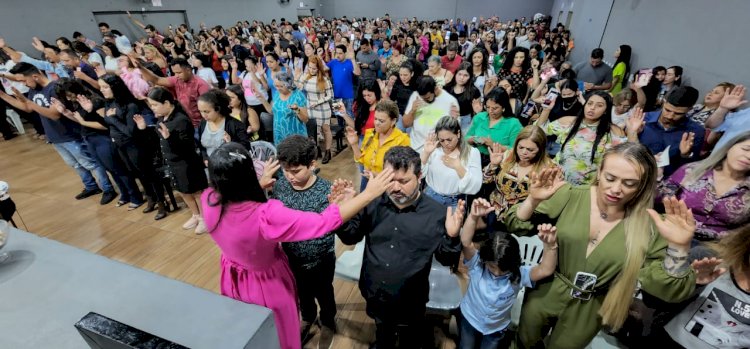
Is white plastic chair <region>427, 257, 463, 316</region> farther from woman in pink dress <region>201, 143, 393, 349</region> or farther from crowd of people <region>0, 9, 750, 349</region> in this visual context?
woman in pink dress <region>201, 143, 393, 349</region>

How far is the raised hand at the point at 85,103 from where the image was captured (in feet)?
11.2

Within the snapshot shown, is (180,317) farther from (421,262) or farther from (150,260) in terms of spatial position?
(150,260)

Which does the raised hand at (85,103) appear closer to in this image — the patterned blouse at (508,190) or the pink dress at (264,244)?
the pink dress at (264,244)

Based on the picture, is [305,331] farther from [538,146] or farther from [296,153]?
[538,146]

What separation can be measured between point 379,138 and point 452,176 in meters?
0.77

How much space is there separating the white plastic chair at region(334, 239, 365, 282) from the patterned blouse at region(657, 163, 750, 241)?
2.15m

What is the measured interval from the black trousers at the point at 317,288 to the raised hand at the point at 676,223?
5.65 ft


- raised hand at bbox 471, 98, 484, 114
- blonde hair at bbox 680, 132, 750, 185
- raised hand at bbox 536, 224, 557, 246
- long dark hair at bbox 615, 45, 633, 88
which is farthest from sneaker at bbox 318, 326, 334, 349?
long dark hair at bbox 615, 45, 633, 88

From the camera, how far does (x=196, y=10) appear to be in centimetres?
1261

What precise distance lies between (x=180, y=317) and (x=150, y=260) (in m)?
3.06

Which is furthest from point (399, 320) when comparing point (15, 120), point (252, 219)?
point (15, 120)

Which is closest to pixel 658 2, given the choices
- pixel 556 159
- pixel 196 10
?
pixel 556 159

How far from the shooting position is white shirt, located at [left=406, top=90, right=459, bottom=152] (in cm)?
327

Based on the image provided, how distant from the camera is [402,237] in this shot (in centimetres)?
170
